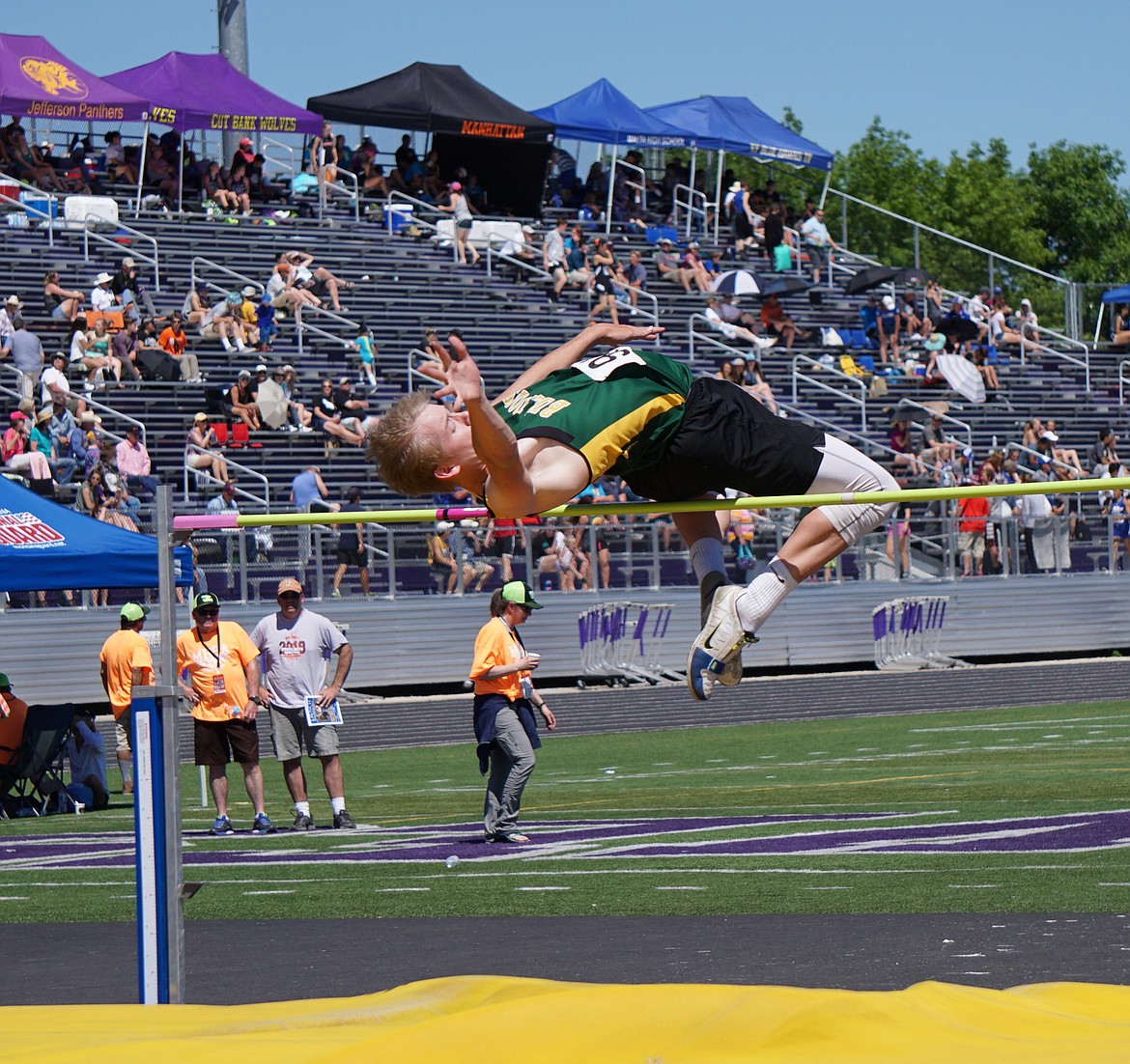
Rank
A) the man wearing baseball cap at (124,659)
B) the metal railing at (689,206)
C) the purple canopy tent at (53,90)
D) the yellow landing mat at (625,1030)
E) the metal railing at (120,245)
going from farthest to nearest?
the metal railing at (689,206)
the purple canopy tent at (53,90)
the metal railing at (120,245)
the man wearing baseball cap at (124,659)
the yellow landing mat at (625,1030)

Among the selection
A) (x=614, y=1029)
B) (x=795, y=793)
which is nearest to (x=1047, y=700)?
(x=795, y=793)

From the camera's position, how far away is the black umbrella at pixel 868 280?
3634cm

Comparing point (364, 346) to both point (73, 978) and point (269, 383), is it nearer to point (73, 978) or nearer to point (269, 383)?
point (269, 383)

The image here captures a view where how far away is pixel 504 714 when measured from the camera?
482 inches

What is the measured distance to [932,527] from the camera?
27422 millimetres

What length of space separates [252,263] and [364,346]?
2.78 meters

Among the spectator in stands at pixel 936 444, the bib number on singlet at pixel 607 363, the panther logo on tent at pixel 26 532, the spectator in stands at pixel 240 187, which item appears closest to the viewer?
the bib number on singlet at pixel 607 363

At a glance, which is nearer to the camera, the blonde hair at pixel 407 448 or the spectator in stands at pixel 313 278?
the blonde hair at pixel 407 448

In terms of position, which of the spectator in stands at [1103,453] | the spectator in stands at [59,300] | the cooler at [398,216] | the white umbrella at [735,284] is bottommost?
the spectator in stands at [1103,453]

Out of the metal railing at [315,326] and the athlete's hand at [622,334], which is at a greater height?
the metal railing at [315,326]

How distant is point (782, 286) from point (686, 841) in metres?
24.4

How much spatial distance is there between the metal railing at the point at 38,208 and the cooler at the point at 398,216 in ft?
19.4

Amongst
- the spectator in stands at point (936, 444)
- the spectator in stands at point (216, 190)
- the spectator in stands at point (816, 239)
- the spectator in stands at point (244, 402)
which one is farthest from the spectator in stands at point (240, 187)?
the spectator in stands at point (816, 239)

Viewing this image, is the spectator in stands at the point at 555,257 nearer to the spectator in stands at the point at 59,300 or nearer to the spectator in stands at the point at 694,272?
the spectator in stands at the point at 694,272
